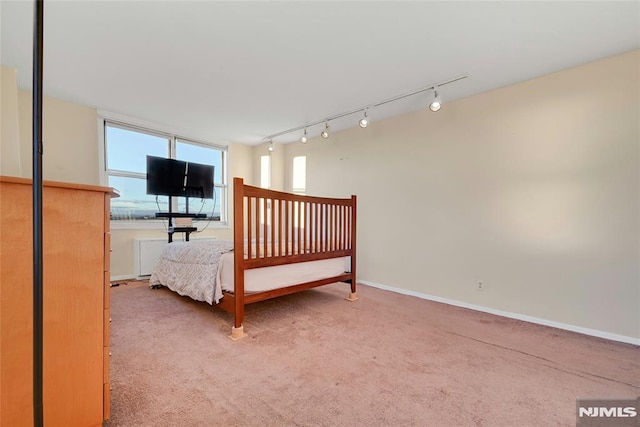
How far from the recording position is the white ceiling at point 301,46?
1.72 m

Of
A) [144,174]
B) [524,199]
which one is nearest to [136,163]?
[144,174]

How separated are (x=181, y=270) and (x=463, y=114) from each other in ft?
11.5

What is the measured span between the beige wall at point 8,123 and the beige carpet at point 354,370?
61.4 inches

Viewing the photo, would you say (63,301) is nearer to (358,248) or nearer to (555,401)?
(555,401)

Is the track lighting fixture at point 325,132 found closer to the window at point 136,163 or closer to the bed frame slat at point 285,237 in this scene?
the bed frame slat at point 285,237

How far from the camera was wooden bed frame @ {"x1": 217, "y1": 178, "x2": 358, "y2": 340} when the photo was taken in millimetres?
2051

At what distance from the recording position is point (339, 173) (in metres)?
4.13

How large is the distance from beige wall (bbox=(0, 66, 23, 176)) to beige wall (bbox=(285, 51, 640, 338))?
3.69 metres

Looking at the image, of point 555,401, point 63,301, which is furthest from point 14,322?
point 555,401

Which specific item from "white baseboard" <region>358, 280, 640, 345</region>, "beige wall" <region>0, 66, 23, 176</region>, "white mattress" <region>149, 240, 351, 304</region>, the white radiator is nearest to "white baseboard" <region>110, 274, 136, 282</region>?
the white radiator

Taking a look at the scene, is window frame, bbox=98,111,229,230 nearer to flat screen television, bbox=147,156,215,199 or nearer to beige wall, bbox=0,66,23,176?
flat screen television, bbox=147,156,215,199

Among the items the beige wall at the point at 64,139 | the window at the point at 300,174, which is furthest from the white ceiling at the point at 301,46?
the window at the point at 300,174

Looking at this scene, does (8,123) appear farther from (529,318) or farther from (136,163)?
(529,318)

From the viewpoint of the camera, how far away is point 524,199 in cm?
254
